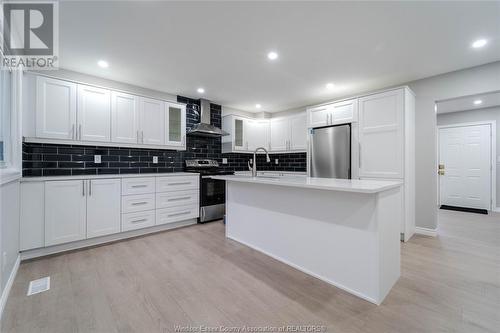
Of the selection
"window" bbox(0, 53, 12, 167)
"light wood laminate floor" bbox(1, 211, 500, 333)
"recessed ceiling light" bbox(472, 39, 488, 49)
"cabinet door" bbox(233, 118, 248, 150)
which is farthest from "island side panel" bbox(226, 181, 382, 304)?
"window" bbox(0, 53, 12, 167)

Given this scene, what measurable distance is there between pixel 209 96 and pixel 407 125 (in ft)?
11.2

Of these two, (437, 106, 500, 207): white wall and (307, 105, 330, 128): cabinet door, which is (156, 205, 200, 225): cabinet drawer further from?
(437, 106, 500, 207): white wall

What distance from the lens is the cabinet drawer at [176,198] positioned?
3.44 metres

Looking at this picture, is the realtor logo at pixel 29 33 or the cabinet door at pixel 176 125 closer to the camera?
the realtor logo at pixel 29 33

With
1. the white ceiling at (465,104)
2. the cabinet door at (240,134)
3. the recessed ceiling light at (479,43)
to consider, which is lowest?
the cabinet door at (240,134)

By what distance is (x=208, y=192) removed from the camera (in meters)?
4.04

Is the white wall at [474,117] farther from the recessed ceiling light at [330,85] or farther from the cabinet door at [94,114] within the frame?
the cabinet door at [94,114]

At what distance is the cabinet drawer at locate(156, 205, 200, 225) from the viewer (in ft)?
11.3

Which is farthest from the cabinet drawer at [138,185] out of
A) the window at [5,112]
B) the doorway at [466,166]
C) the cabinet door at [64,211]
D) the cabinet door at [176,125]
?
the doorway at [466,166]

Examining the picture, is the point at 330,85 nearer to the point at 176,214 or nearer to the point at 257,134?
the point at 257,134

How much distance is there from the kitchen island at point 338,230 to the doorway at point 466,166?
16.0 ft

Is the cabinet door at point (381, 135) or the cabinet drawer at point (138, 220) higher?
the cabinet door at point (381, 135)

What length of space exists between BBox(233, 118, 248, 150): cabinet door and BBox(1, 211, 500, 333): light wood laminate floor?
8.63ft

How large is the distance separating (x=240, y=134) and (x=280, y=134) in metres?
0.98
